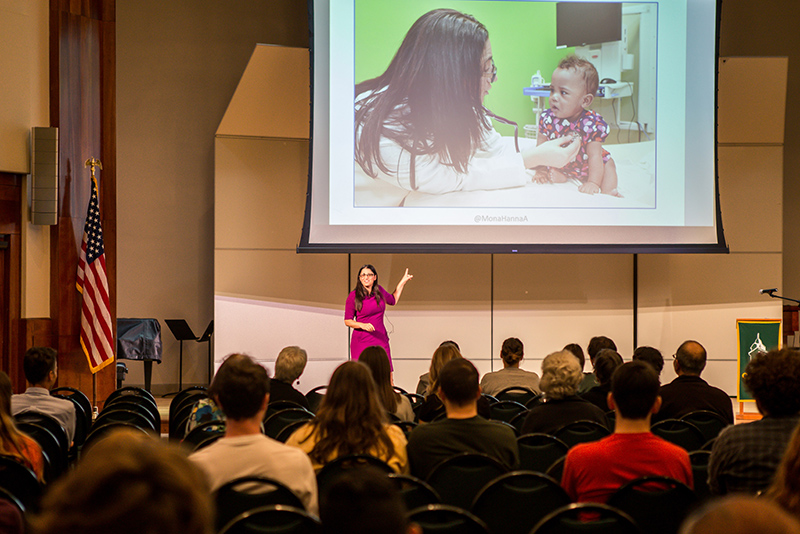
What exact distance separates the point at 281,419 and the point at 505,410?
1.36 m

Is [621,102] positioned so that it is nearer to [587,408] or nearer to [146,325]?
[587,408]

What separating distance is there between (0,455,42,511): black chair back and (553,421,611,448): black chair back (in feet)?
7.11

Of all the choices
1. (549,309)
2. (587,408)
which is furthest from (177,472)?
(549,309)

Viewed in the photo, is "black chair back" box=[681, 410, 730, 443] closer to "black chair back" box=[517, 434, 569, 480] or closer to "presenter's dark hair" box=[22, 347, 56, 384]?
"black chair back" box=[517, 434, 569, 480]

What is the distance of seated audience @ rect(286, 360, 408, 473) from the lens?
289 centimetres

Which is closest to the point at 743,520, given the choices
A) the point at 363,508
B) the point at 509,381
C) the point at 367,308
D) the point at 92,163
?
the point at 363,508

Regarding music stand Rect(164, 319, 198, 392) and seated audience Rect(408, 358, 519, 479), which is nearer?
seated audience Rect(408, 358, 519, 479)

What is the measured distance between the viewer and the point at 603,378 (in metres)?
4.77

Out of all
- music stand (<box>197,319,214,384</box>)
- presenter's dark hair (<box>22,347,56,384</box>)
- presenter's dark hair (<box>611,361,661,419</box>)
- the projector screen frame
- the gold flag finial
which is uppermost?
the gold flag finial

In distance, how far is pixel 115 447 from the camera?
Result: 3.19 feet

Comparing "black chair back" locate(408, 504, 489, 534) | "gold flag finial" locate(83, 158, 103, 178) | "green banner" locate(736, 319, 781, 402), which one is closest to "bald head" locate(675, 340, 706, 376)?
"black chair back" locate(408, 504, 489, 534)

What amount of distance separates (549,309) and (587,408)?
206 inches

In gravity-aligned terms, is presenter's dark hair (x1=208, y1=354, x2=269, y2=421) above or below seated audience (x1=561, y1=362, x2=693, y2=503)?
above

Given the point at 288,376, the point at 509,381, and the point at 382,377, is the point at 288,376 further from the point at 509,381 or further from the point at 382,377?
the point at 509,381
